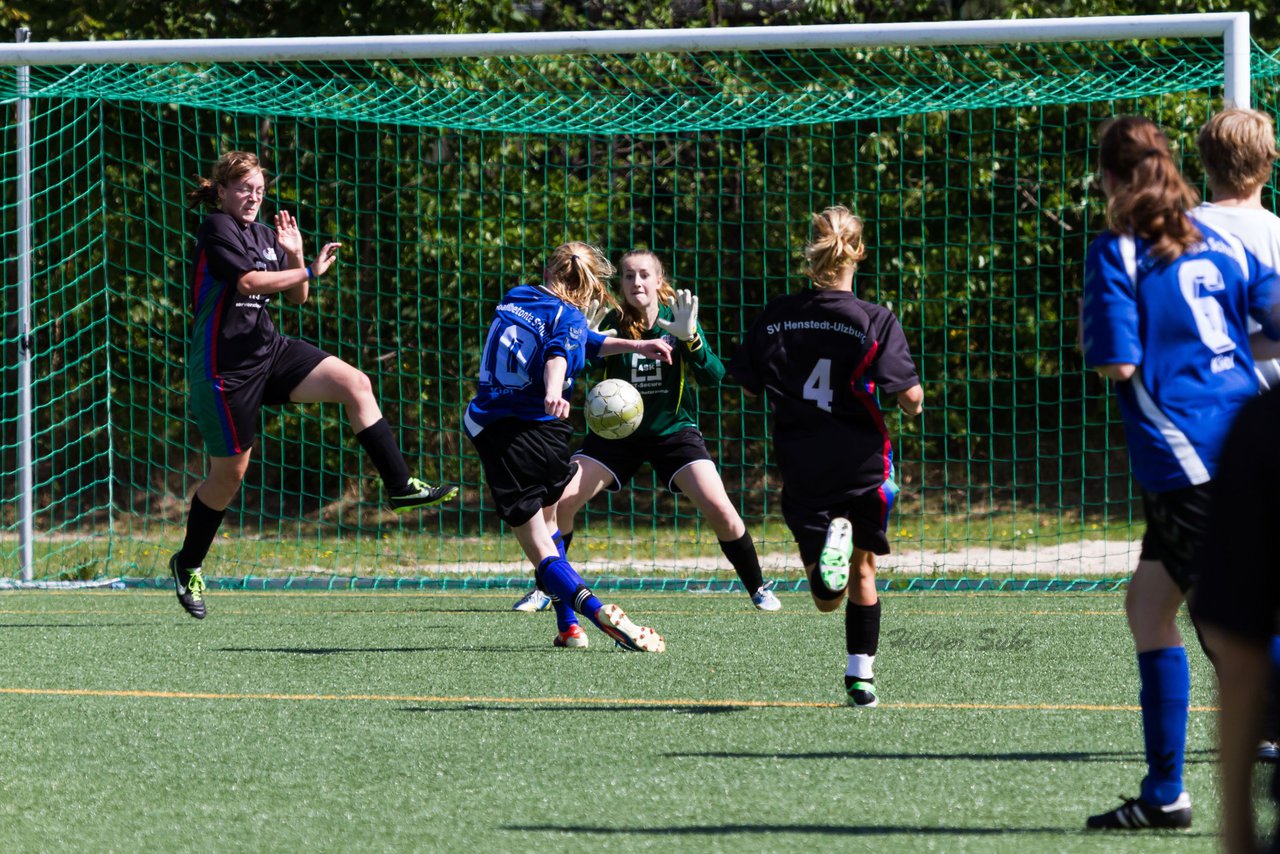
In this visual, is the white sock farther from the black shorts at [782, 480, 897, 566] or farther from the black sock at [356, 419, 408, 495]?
the black sock at [356, 419, 408, 495]

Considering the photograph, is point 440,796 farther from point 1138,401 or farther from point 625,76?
point 625,76

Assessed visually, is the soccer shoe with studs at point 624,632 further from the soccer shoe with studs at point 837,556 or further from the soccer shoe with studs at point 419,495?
the soccer shoe with studs at point 837,556

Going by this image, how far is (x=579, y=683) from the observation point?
211 inches

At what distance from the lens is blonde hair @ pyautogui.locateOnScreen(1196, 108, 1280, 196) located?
338 centimetres

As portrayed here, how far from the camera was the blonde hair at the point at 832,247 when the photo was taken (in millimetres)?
4789

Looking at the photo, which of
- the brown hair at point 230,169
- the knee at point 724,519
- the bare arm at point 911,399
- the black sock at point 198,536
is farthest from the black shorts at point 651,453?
the bare arm at point 911,399

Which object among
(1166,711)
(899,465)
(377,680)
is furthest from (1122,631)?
(899,465)

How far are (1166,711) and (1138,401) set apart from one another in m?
0.63

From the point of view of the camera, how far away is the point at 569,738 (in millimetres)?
4359

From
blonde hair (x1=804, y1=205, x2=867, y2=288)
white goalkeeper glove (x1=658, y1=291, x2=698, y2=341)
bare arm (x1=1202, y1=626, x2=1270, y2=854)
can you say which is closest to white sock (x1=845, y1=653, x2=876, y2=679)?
blonde hair (x1=804, y1=205, x2=867, y2=288)

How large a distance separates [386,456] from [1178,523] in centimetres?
430

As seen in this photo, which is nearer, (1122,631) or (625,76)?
(1122,631)

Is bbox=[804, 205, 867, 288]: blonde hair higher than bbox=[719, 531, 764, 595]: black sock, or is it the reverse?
bbox=[804, 205, 867, 288]: blonde hair

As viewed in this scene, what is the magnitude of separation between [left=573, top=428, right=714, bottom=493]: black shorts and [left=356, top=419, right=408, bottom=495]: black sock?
1.09 m
